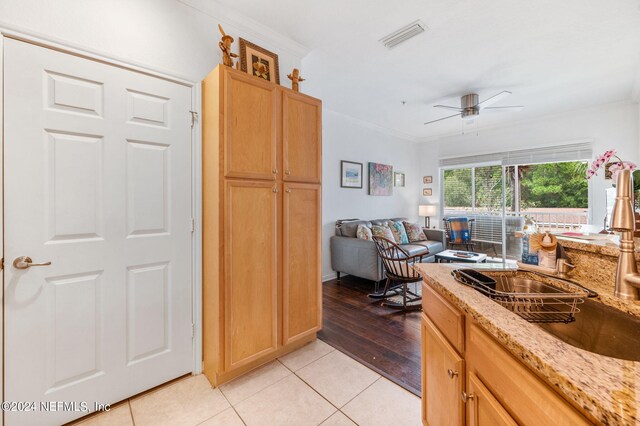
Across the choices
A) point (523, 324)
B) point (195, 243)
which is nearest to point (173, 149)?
point (195, 243)

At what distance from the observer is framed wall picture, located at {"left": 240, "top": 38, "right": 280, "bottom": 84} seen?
6.88ft

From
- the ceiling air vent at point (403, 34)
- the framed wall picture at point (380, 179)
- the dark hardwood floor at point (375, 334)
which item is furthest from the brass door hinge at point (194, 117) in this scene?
Answer: the framed wall picture at point (380, 179)

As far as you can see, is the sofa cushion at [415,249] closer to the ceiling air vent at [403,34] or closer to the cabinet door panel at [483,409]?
the ceiling air vent at [403,34]

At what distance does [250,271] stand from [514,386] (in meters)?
1.55

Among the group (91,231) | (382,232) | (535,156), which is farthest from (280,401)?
(535,156)

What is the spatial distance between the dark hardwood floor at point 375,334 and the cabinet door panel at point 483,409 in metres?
0.98

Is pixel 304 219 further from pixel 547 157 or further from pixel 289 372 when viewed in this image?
pixel 547 157

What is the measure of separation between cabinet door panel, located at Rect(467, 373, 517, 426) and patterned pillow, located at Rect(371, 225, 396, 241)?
10.6 feet

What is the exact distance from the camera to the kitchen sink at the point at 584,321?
87cm

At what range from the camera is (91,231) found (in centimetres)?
156

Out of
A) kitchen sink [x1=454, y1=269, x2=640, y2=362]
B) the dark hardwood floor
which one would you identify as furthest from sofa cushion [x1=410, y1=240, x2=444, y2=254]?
kitchen sink [x1=454, y1=269, x2=640, y2=362]

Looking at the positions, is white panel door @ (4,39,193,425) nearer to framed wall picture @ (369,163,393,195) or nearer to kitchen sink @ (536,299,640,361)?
kitchen sink @ (536,299,640,361)

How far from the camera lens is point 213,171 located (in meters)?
1.80

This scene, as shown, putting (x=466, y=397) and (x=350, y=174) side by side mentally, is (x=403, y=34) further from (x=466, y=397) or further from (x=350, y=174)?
(x=466, y=397)
